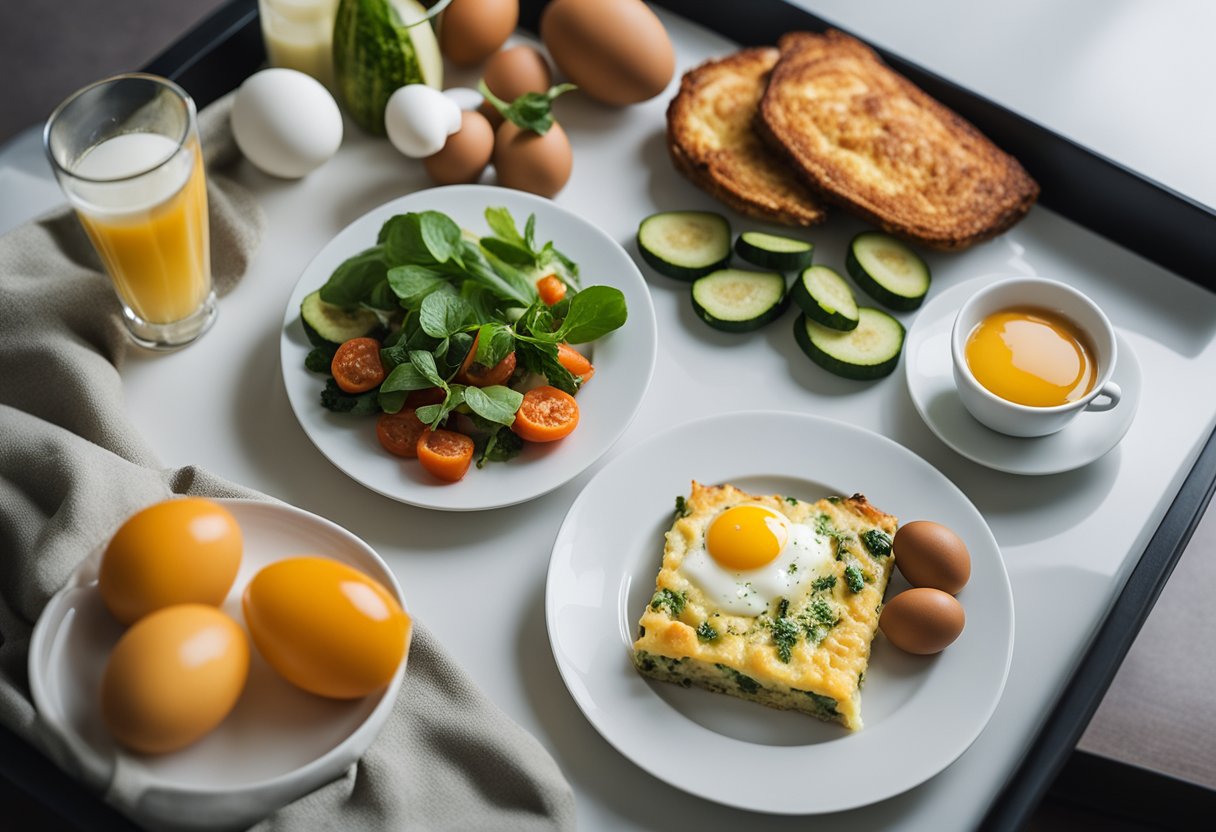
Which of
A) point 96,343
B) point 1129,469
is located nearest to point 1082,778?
point 1129,469

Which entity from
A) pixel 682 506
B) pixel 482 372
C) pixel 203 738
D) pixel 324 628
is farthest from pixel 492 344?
pixel 203 738

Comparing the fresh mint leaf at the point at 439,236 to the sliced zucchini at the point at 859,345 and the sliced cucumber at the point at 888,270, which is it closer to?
the sliced zucchini at the point at 859,345

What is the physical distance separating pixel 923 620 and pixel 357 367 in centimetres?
94

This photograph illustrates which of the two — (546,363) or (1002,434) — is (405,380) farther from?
(1002,434)

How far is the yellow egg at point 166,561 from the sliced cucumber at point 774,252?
1.07 meters

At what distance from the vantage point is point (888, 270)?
6.49 ft

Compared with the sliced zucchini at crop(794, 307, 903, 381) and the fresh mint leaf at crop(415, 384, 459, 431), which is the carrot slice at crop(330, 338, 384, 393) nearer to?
the fresh mint leaf at crop(415, 384, 459, 431)

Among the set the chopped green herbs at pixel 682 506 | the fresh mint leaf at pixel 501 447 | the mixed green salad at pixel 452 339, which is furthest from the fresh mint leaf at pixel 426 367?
the chopped green herbs at pixel 682 506

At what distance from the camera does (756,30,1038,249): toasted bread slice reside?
6.58 feet

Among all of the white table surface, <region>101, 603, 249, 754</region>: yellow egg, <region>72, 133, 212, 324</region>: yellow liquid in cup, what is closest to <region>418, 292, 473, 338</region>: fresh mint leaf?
the white table surface

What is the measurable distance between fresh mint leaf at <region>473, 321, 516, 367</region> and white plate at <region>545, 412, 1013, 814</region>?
240 millimetres

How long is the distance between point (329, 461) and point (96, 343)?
1.52ft

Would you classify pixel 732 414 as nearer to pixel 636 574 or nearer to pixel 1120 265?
pixel 636 574

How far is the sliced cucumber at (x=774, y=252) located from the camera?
1951 millimetres
